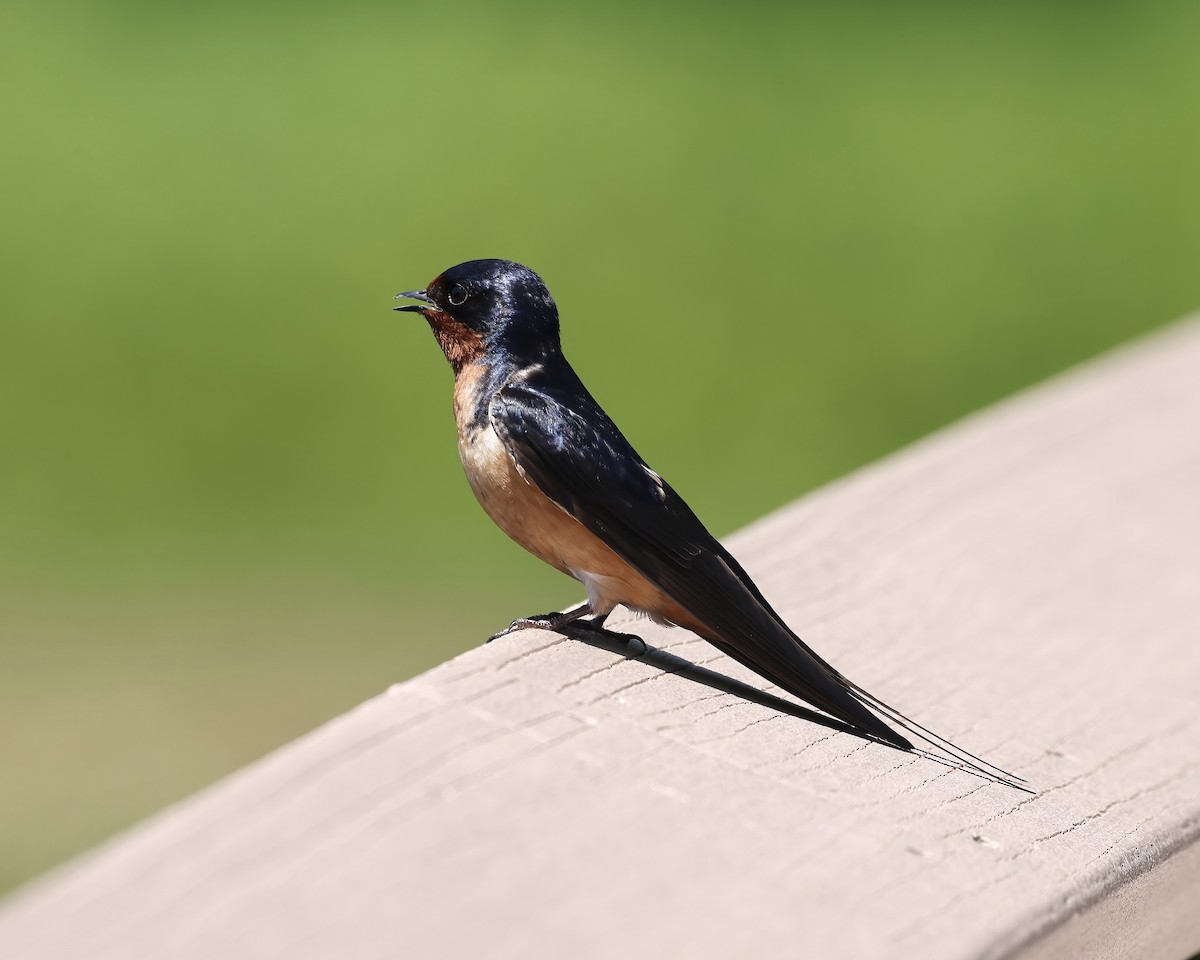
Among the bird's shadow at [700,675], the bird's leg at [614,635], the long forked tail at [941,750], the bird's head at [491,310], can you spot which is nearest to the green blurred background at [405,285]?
the bird's head at [491,310]

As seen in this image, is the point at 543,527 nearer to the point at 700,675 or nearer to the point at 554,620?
the point at 554,620

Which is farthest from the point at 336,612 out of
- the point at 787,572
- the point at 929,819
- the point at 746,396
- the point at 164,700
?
the point at 929,819

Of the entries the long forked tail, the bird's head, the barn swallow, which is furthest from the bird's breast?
the long forked tail

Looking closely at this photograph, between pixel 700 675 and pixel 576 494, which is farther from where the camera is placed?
pixel 576 494

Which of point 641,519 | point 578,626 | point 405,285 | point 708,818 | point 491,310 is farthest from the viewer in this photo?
point 405,285

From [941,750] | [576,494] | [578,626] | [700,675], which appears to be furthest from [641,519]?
[941,750]

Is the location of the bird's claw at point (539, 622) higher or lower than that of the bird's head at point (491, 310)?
lower

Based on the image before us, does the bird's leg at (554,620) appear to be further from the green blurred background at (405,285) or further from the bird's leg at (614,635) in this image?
the green blurred background at (405,285)
